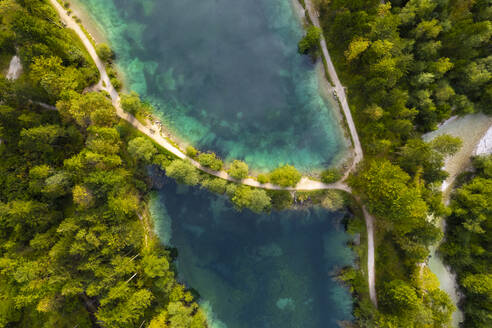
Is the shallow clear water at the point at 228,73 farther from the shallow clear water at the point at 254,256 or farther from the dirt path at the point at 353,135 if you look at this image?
the shallow clear water at the point at 254,256

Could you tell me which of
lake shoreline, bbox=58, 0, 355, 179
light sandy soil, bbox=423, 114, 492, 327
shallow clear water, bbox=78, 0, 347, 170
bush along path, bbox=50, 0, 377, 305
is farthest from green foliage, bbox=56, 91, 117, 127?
light sandy soil, bbox=423, 114, 492, 327

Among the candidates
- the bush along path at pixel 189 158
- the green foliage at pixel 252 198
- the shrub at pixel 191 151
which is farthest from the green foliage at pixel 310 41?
the green foliage at pixel 252 198

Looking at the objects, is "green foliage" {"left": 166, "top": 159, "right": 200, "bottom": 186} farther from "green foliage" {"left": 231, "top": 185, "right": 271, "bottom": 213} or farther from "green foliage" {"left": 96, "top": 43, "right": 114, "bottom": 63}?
"green foliage" {"left": 96, "top": 43, "right": 114, "bottom": 63}

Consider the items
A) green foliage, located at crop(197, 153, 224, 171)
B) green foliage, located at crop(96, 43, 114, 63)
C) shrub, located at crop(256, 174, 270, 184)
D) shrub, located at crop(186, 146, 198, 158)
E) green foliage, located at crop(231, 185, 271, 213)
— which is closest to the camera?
green foliage, located at crop(231, 185, 271, 213)

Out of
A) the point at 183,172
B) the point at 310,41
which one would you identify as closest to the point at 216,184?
the point at 183,172

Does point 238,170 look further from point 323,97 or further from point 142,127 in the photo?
point 323,97
